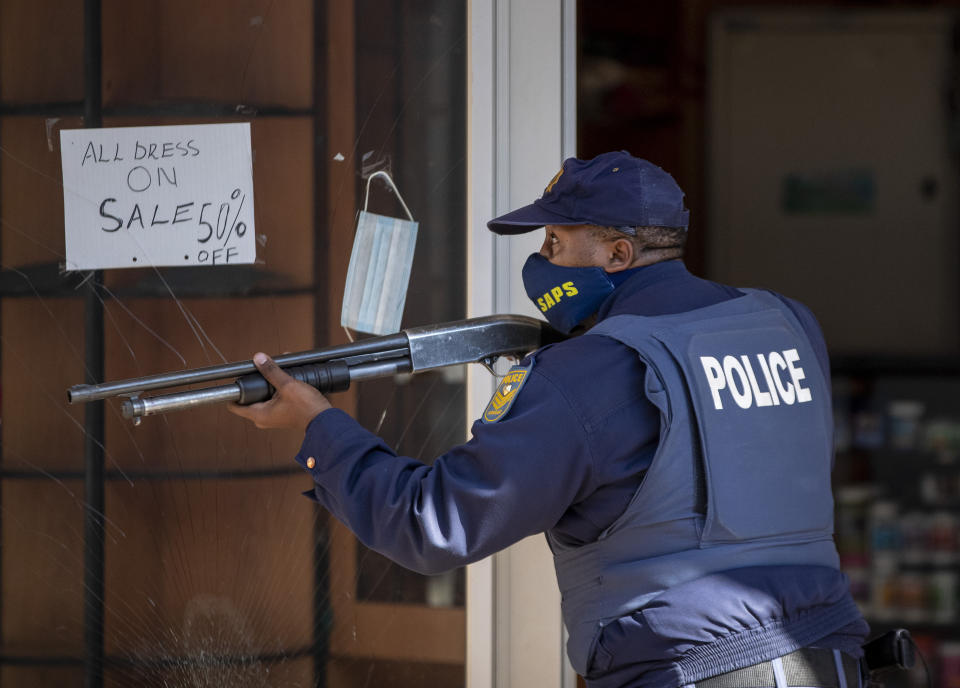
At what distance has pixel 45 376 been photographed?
1.80 meters

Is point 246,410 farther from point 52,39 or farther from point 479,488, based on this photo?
point 52,39

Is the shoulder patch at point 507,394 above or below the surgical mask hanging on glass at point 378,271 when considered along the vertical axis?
below

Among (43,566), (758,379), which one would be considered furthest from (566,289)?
(43,566)

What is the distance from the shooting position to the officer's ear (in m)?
1.42

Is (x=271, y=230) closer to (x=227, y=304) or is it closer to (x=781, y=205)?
(x=227, y=304)

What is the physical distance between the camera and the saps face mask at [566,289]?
1.44m

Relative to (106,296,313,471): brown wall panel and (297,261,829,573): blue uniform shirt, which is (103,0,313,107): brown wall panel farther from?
(297,261,829,573): blue uniform shirt

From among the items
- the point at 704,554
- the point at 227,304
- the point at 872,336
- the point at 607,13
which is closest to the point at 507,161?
the point at 227,304

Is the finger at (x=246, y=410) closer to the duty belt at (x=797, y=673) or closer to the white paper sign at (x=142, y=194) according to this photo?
the white paper sign at (x=142, y=194)

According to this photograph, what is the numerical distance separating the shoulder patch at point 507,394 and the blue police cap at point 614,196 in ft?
0.78

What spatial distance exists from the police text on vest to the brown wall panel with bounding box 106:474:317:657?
89 cm

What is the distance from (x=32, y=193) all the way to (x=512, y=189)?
0.86 metres

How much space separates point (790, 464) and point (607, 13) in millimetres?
3139

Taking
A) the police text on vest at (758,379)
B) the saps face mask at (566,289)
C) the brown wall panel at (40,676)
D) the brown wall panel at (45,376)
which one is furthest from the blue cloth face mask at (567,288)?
the brown wall panel at (40,676)
